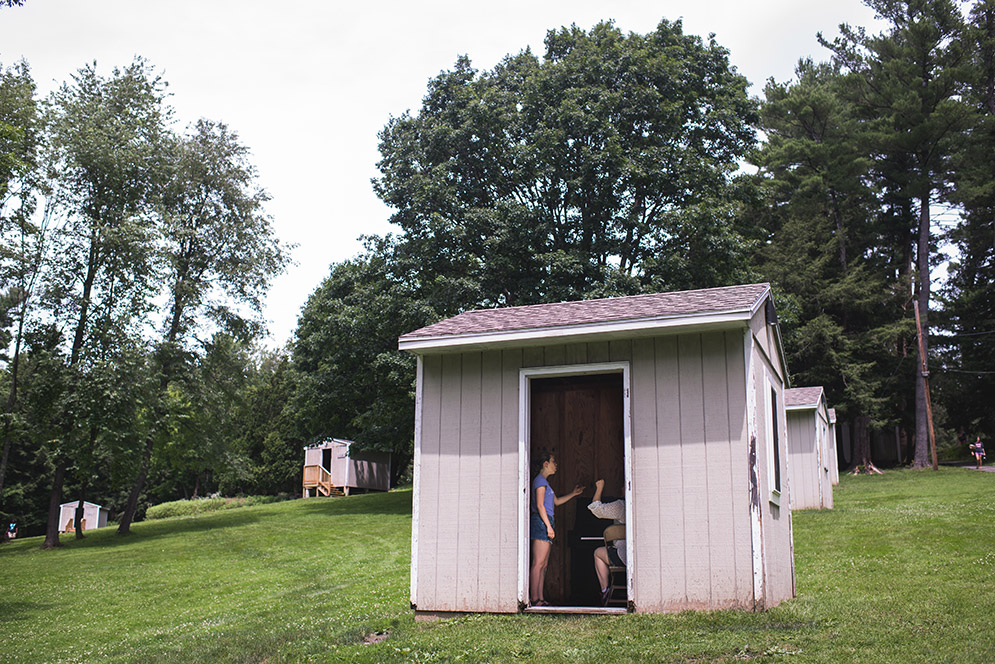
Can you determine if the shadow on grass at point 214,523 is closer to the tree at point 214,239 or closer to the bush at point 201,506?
the tree at point 214,239

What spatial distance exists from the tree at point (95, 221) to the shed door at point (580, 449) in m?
16.0

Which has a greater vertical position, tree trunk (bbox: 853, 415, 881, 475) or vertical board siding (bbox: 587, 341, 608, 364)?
vertical board siding (bbox: 587, 341, 608, 364)

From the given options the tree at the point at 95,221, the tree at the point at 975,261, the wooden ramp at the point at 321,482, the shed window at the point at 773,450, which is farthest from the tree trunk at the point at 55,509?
the tree at the point at 975,261

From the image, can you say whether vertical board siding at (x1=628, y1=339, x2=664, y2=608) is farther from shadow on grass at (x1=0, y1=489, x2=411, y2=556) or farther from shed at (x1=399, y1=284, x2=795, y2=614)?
shadow on grass at (x1=0, y1=489, x2=411, y2=556)

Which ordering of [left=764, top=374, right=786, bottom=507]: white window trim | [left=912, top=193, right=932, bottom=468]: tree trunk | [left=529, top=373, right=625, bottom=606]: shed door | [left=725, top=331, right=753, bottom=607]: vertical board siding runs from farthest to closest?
[left=912, top=193, right=932, bottom=468]: tree trunk, [left=529, top=373, right=625, bottom=606]: shed door, [left=764, top=374, right=786, bottom=507]: white window trim, [left=725, top=331, right=753, bottom=607]: vertical board siding

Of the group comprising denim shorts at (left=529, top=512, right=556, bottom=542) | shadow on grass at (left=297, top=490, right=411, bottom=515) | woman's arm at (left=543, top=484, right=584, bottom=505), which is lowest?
shadow on grass at (left=297, top=490, right=411, bottom=515)

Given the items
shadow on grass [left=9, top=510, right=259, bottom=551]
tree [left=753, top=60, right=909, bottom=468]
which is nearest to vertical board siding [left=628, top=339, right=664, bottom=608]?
shadow on grass [left=9, top=510, right=259, bottom=551]

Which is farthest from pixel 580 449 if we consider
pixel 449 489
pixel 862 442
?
pixel 862 442

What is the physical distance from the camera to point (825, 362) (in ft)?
113

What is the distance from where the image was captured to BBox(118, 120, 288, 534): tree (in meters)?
24.8

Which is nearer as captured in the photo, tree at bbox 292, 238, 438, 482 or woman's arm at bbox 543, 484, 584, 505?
woman's arm at bbox 543, 484, 584, 505

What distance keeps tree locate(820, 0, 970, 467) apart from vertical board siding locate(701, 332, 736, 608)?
28794 mm

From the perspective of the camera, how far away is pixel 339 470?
36.9 metres

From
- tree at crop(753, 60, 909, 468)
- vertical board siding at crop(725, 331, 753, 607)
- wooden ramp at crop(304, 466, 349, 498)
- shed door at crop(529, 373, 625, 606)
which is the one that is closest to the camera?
vertical board siding at crop(725, 331, 753, 607)
